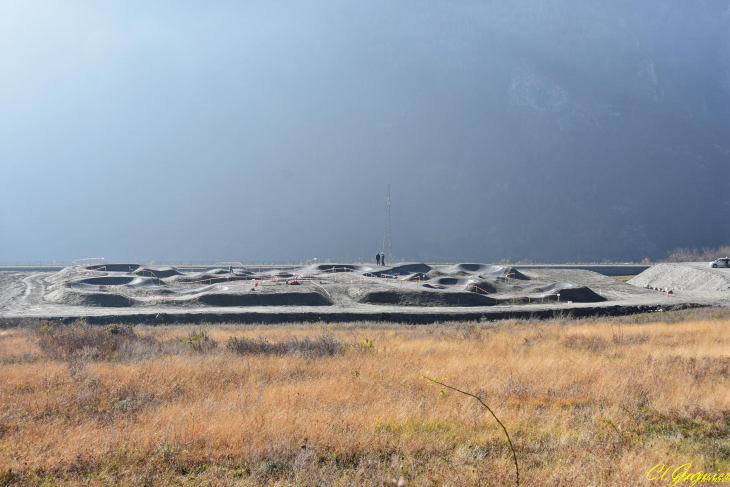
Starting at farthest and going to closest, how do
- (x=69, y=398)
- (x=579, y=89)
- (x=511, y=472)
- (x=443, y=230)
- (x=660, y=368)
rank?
(x=579, y=89) → (x=443, y=230) → (x=660, y=368) → (x=69, y=398) → (x=511, y=472)

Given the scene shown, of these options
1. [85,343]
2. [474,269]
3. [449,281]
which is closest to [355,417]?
[85,343]

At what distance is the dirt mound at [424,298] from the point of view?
27.3 meters

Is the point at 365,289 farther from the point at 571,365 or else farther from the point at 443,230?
the point at 443,230

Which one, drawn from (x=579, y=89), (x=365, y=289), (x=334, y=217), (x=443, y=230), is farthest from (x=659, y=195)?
(x=365, y=289)

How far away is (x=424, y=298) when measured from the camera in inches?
1093

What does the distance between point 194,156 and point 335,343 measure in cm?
13154

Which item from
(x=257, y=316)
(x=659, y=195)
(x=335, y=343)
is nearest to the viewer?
(x=335, y=343)

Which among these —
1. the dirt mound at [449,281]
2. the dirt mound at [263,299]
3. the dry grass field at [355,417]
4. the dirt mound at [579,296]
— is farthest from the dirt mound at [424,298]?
the dry grass field at [355,417]

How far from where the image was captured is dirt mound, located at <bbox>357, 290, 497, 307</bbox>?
1075 inches

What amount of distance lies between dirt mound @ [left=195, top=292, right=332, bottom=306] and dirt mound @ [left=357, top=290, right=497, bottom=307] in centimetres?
277

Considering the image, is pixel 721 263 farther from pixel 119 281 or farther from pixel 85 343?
pixel 119 281

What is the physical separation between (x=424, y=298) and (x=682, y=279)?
2374 centimetres

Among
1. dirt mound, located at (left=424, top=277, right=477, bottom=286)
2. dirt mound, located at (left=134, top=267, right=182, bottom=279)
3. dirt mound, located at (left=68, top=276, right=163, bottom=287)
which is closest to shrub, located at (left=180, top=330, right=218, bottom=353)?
dirt mound, located at (left=68, top=276, right=163, bottom=287)

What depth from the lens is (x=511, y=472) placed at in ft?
15.2
